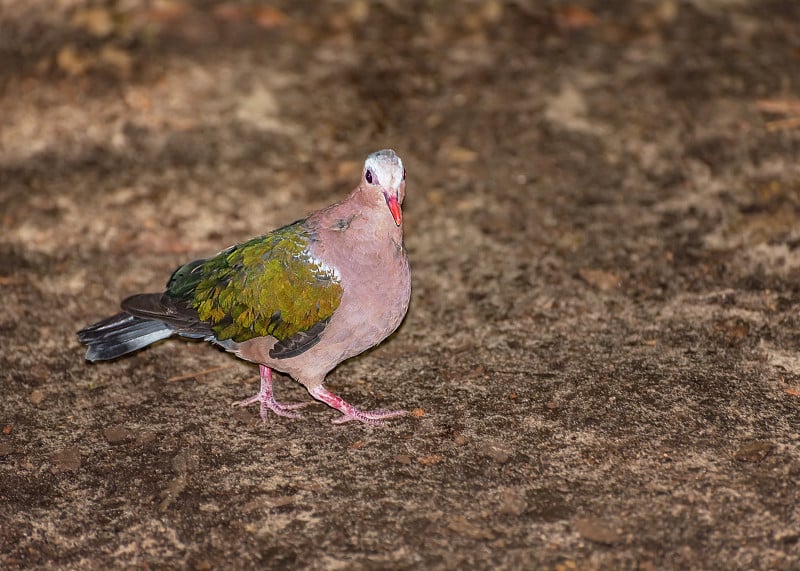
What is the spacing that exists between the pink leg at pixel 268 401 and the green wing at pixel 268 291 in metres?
0.34

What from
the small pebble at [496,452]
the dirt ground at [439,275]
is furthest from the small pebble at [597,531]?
the small pebble at [496,452]

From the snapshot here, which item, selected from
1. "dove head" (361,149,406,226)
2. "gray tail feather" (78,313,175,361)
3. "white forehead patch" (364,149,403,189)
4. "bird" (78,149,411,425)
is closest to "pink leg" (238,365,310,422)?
"bird" (78,149,411,425)

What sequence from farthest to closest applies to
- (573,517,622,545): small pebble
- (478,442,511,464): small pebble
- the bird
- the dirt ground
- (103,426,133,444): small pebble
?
(103,426,133,444): small pebble, the bird, (478,442,511,464): small pebble, the dirt ground, (573,517,622,545): small pebble

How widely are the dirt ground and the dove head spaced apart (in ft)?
3.42

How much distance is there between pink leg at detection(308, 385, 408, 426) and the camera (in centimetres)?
461

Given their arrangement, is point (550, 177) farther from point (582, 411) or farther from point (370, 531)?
point (370, 531)

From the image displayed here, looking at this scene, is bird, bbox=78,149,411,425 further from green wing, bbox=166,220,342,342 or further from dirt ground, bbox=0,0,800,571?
dirt ground, bbox=0,0,800,571

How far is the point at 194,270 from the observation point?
480 cm

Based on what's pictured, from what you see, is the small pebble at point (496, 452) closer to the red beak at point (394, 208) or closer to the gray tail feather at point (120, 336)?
the red beak at point (394, 208)

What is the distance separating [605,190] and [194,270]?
122 inches

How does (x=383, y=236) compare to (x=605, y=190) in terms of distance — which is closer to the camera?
(x=383, y=236)

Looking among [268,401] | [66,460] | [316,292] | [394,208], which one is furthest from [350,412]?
[66,460]

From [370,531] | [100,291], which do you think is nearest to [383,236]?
[370,531]

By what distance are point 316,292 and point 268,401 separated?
2.32 ft
